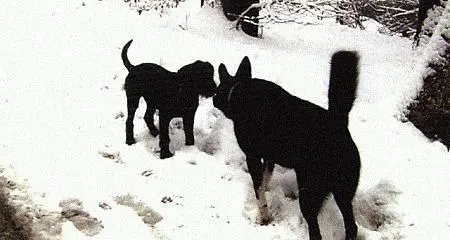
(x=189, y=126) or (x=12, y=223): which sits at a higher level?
(x=189, y=126)

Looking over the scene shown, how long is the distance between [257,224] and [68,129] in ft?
8.65

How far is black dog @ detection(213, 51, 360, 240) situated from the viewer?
13.1 ft

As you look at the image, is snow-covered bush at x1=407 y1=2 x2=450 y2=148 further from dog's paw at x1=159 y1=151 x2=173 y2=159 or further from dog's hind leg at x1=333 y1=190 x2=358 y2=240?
dog's paw at x1=159 y1=151 x2=173 y2=159

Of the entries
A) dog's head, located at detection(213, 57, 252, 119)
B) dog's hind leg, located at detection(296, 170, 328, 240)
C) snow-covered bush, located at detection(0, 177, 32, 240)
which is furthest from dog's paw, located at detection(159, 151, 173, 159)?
dog's hind leg, located at detection(296, 170, 328, 240)

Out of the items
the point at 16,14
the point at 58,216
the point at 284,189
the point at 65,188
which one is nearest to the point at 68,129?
the point at 65,188

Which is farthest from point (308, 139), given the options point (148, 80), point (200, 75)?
point (148, 80)

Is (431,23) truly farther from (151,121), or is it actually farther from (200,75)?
(151,121)

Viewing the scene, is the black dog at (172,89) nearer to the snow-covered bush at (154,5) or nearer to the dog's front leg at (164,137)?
the dog's front leg at (164,137)

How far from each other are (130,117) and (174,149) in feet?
1.88

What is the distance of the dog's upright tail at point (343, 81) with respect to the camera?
161 inches

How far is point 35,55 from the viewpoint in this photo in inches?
320

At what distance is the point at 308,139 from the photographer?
4.11 m

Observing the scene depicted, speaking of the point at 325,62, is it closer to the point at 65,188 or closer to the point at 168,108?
the point at 168,108

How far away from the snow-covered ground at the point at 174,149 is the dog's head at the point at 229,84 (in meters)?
0.72
